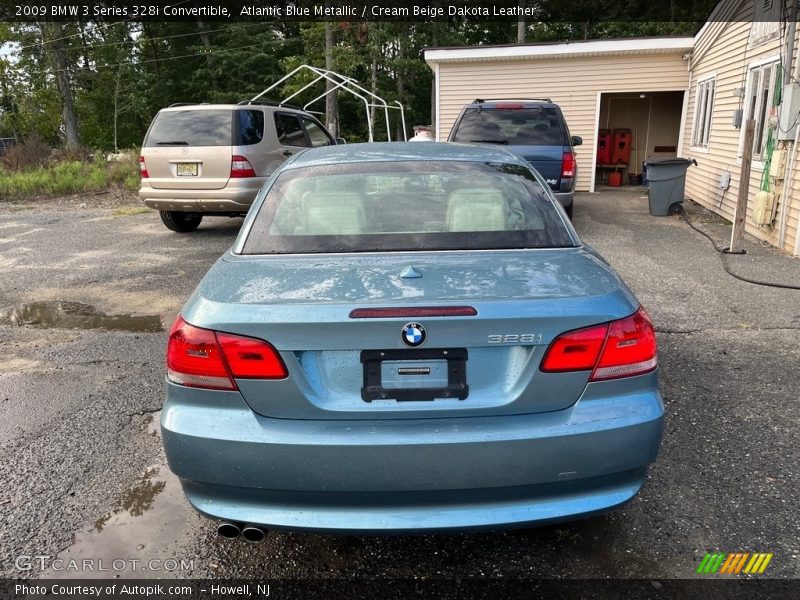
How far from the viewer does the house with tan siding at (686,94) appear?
838cm

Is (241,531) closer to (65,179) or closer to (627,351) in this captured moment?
(627,351)

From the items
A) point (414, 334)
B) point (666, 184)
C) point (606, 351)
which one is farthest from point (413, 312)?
point (666, 184)

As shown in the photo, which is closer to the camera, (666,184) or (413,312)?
(413,312)

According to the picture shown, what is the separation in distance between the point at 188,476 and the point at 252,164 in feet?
24.1

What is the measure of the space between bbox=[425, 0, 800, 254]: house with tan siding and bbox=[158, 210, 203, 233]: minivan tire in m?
7.51

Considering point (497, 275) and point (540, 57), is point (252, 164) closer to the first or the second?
point (497, 275)

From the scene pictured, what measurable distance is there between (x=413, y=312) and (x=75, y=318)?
490cm

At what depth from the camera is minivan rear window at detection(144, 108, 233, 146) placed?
346 inches

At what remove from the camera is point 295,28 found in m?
40.9

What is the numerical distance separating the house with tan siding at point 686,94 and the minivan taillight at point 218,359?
7834 millimetres

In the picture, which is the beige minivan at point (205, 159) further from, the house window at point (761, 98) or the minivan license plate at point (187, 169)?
the house window at point (761, 98)

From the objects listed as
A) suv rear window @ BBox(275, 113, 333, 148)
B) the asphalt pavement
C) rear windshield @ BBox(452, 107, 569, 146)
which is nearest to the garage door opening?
rear windshield @ BBox(452, 107, 569, 146)
